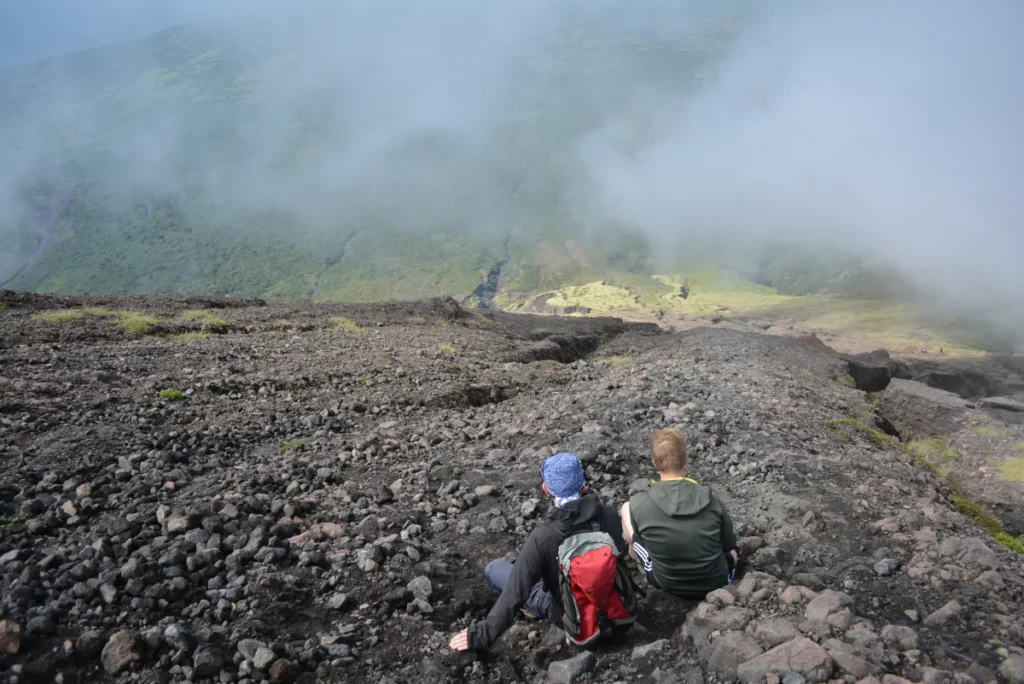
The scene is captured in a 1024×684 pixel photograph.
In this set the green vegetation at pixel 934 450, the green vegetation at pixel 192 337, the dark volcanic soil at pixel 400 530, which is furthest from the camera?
the green vegetation at pixel 192 337

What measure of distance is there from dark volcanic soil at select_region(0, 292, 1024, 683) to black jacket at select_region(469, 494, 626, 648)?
430 millimetres

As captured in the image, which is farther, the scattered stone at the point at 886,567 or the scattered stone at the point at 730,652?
the scattered stone at the point at 886,567

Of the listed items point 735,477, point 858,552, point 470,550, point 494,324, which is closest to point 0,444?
point 470,550

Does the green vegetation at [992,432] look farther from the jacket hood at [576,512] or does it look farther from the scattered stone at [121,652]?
the scattered stone at [121,652]

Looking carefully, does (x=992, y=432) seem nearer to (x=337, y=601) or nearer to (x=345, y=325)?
(x=337, y=601)

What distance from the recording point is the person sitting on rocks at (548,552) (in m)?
7.43

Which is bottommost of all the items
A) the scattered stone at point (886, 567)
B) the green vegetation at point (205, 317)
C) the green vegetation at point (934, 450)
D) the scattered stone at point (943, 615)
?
the green vegetation at point (934, 450)

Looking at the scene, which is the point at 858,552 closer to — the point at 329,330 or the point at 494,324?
Answer: the point at 329,330

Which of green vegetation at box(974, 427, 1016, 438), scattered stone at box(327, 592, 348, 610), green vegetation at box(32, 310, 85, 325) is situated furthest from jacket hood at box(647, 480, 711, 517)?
green vegetation at box(32, 310, 85, 325)

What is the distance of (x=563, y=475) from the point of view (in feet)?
24.2

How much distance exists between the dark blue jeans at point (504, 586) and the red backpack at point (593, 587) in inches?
9.6

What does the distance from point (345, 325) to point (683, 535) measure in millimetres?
29280

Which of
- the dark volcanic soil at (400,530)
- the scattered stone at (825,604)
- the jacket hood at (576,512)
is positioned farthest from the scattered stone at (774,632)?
the jacket hood at (576,512)

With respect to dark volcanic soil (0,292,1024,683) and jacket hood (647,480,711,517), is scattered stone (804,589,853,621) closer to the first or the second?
dark volcanic soil (0,292,1024,683)
